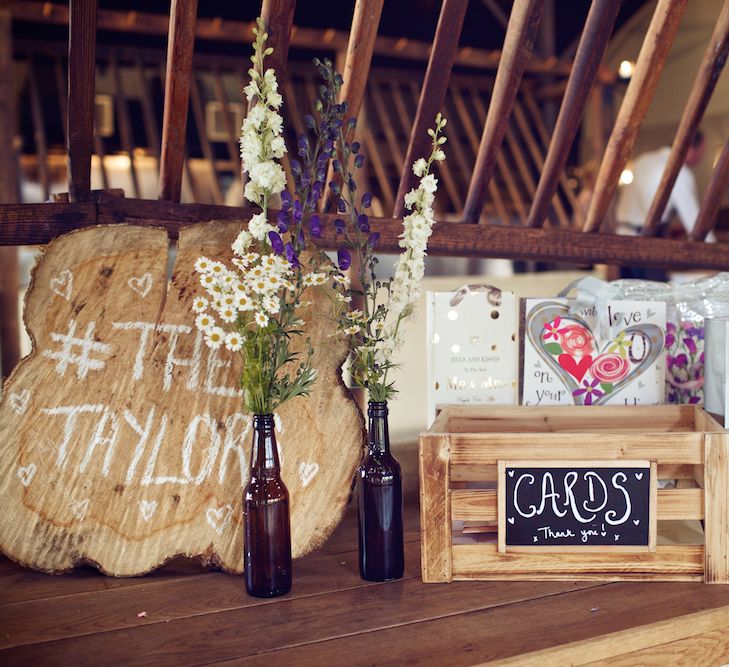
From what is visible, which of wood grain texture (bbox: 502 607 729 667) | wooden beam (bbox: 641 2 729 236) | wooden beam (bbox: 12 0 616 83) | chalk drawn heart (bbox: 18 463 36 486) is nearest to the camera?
wood grain texture (bbox: 502 607 729 667)

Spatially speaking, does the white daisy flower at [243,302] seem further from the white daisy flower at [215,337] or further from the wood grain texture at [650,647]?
the wood grain texture at [650,647]

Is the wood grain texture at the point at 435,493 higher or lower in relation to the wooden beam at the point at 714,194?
lower

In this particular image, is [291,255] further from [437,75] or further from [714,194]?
[714,194]

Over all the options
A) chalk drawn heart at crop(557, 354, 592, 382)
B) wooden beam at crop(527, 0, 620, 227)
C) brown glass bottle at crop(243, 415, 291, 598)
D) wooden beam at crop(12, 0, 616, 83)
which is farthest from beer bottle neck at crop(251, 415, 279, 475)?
wooden beam at crop(12, 0, 616, 83)

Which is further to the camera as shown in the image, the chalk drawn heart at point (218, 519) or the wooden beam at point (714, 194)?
the wooden beam at point (714, 194)

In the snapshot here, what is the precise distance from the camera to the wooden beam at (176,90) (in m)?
1.30

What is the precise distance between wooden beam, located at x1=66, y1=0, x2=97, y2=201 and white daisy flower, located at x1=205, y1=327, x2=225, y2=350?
48 cm

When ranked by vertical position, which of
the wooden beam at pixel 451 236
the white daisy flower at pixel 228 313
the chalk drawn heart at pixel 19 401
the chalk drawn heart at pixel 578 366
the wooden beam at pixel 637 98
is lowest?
the chalk drawn heart at pixel 19 401

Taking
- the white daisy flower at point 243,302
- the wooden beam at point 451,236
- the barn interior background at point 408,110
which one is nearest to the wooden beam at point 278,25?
the barn interior background at point 408,110

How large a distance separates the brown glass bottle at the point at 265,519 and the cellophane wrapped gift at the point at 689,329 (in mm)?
790

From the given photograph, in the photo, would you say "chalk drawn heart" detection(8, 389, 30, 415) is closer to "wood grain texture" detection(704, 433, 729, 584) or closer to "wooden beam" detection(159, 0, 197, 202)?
"wooden beam" detection(159, 0, 197, 202)

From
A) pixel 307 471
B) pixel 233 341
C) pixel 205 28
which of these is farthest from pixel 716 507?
pixel 205 28

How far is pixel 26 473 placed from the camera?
1200mm

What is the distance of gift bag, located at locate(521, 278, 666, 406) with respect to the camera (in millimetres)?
1409
